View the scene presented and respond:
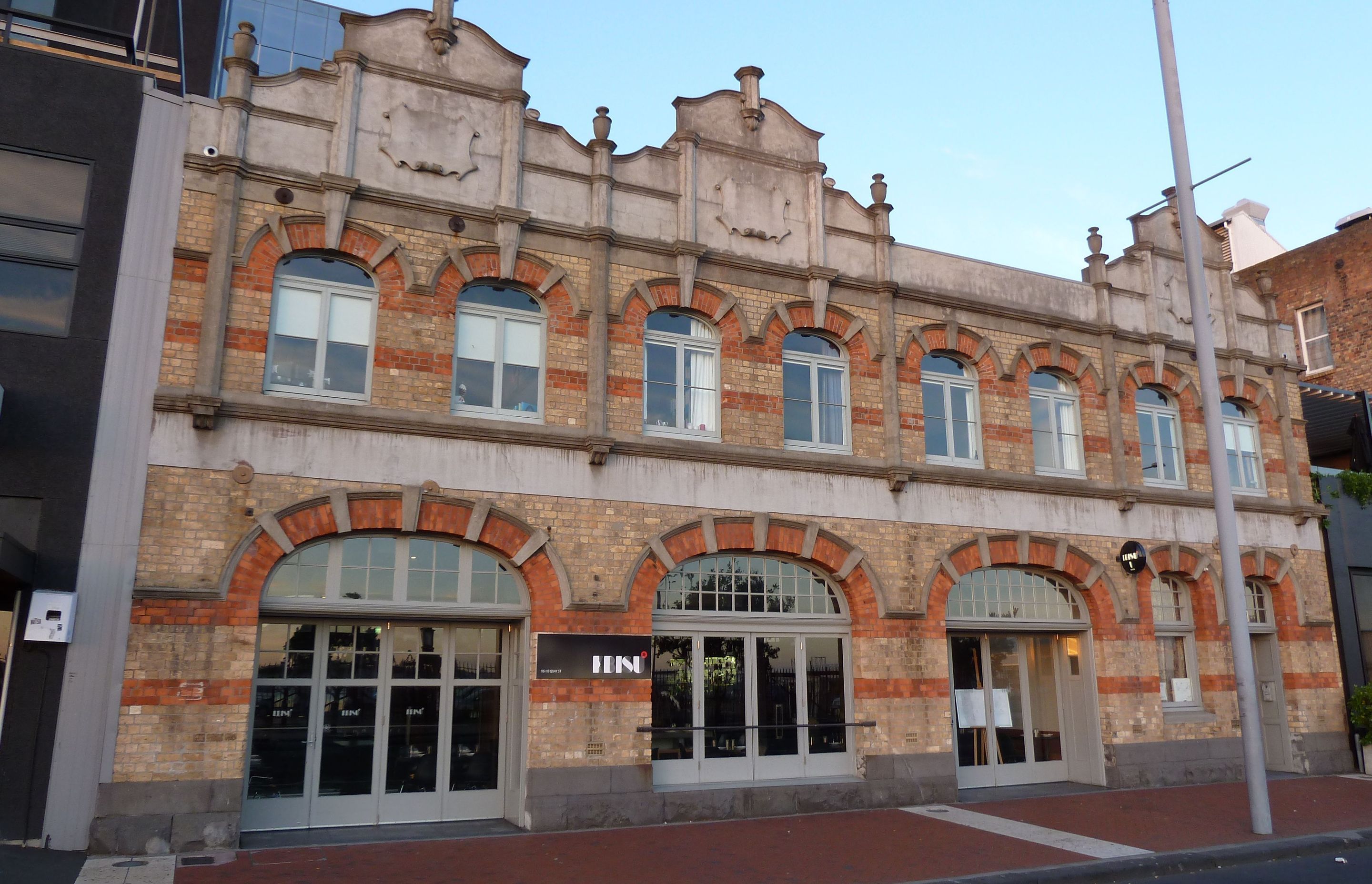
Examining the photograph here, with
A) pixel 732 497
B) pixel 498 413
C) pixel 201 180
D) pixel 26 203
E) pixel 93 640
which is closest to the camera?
pixel 93 640

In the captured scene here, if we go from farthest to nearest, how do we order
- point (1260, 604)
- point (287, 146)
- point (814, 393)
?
point (1260, 604)
point (814, 393)
point (287, 146)

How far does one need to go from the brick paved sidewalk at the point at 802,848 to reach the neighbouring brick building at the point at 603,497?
81 centimetres

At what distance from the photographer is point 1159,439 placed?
1738 cm

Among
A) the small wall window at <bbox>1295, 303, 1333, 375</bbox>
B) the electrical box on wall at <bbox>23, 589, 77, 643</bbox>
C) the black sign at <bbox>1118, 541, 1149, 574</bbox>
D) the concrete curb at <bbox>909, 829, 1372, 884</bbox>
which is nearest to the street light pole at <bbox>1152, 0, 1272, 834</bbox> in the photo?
the concrete curb at <bbox>909, 829, 1372, 884</bbox>

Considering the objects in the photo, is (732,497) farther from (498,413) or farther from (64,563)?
(64,563)

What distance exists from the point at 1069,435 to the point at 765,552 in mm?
6234

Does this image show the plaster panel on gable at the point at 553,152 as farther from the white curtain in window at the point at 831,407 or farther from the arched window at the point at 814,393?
the white curtain in window at the point at 831,407

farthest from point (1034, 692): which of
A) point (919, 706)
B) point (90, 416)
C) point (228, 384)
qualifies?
point (90, 416)

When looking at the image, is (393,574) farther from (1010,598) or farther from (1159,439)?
(1159,439)

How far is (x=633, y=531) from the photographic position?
12609 mm

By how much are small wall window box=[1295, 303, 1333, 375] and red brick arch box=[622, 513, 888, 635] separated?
16.7 m

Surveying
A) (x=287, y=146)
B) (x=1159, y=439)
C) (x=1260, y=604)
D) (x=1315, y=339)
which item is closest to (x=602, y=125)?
(x=287, y=146)

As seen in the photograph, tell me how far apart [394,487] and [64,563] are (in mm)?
3337

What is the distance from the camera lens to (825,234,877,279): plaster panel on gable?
14.9 m
